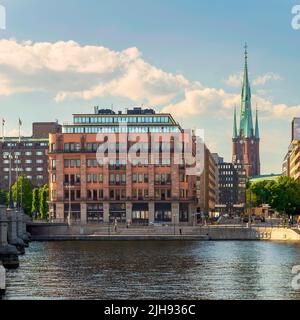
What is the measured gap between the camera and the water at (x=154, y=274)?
6677cm

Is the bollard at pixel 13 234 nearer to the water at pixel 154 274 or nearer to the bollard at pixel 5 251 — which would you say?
the water at pixel 154 274

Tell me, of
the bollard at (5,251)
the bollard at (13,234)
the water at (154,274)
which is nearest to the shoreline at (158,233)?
the water at (154,274)

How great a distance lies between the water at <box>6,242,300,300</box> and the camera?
66769 millimetres

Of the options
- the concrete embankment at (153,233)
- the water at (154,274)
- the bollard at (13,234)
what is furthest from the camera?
the concrete embankment at (153,233)

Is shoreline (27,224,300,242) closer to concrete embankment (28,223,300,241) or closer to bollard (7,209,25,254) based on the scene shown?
concrete embankment (28,223,300,241)

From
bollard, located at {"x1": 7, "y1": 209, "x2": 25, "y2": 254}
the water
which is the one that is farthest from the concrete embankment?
bollard, located at {"x1": 7, "y1": 209, "x2": 25, "y2": 254}

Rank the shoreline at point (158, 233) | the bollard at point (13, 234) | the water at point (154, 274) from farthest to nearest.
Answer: the shoreline at point (158, 233)
the bollard at point (13, 234)
the water at point (154, 274)

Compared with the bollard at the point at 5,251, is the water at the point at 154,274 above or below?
below

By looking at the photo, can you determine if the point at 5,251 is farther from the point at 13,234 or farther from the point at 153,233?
the point at 153,233

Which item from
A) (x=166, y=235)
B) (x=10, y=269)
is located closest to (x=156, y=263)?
(x=10, y=269)

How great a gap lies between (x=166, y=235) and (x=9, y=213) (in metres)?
57.1

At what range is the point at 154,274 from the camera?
83812 mm
